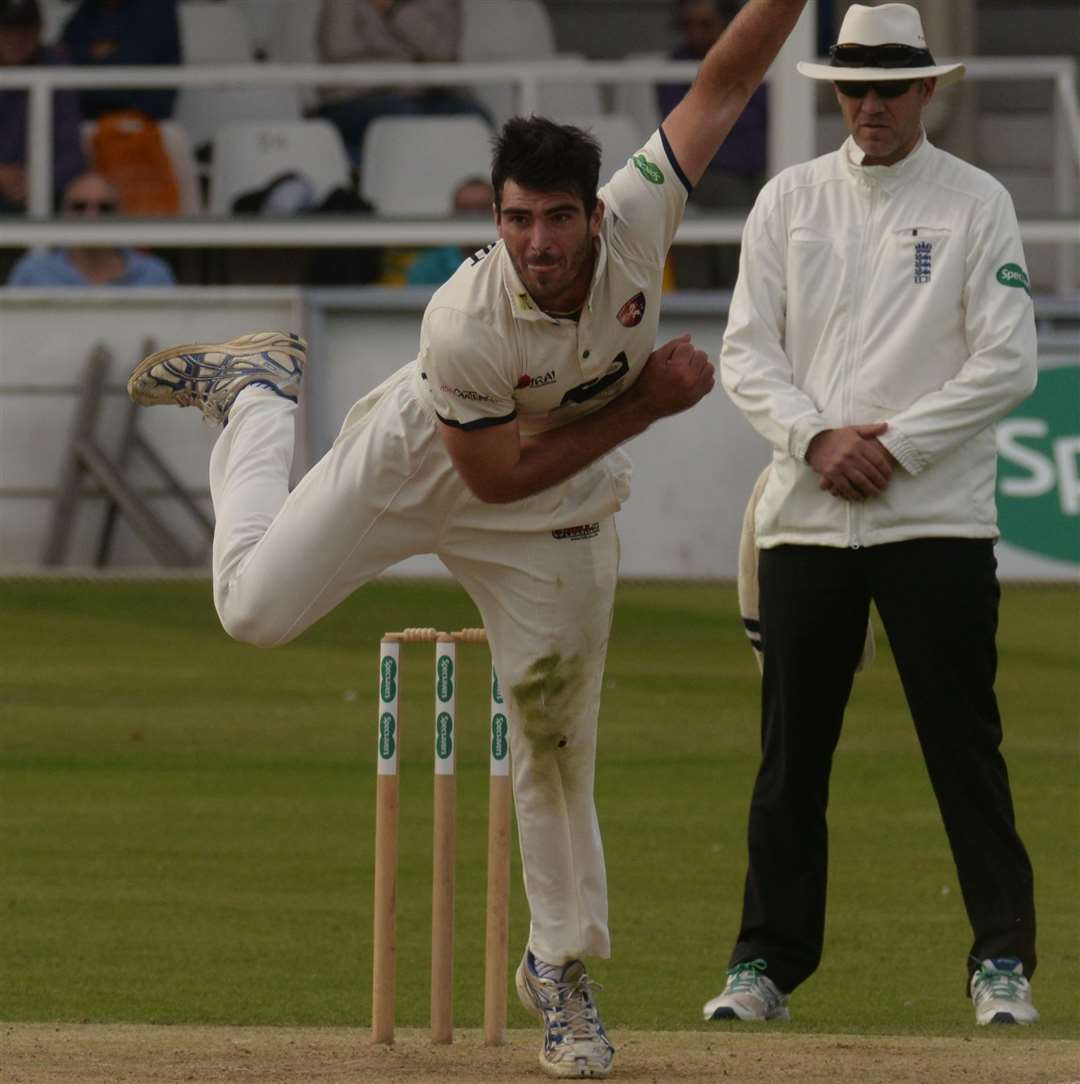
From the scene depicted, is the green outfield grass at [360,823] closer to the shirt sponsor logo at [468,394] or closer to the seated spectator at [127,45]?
the shirt sponsor logo at [468,394]

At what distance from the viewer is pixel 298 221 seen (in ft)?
48.9

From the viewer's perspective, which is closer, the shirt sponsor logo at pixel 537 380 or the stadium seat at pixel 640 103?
the shirt sponsor logo at pixel 537 380

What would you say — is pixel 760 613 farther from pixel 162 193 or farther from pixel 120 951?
pixel 162 193

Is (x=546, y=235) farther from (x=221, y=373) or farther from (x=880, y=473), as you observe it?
(x=221, y=373)

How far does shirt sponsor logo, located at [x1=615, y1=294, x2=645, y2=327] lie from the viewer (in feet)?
16.2

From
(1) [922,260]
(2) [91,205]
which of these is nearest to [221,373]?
(1) [922,260]

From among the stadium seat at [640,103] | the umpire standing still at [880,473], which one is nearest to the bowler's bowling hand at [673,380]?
the umpire standing still at [880,473]

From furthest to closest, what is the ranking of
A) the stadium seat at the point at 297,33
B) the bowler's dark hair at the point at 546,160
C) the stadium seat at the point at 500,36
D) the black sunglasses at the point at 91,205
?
the stadium seat at the point at 297,33 < the stadium seat at the point at 500,36 < the black sunglasses at the point at 91,205 < the bowler's dark hair at the point at 546,160

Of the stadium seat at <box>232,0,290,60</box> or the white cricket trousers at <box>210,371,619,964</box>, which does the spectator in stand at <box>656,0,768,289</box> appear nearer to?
the stadium seat at <box>232,0,290,60</box>

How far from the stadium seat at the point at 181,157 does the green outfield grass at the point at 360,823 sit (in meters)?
3.56

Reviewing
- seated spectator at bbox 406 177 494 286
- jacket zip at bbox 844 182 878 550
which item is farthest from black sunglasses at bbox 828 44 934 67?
seated spectator at bbox 406 177 494 286

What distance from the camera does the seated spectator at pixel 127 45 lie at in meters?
16.1

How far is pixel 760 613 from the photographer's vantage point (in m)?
5.96

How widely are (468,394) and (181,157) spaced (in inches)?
440
